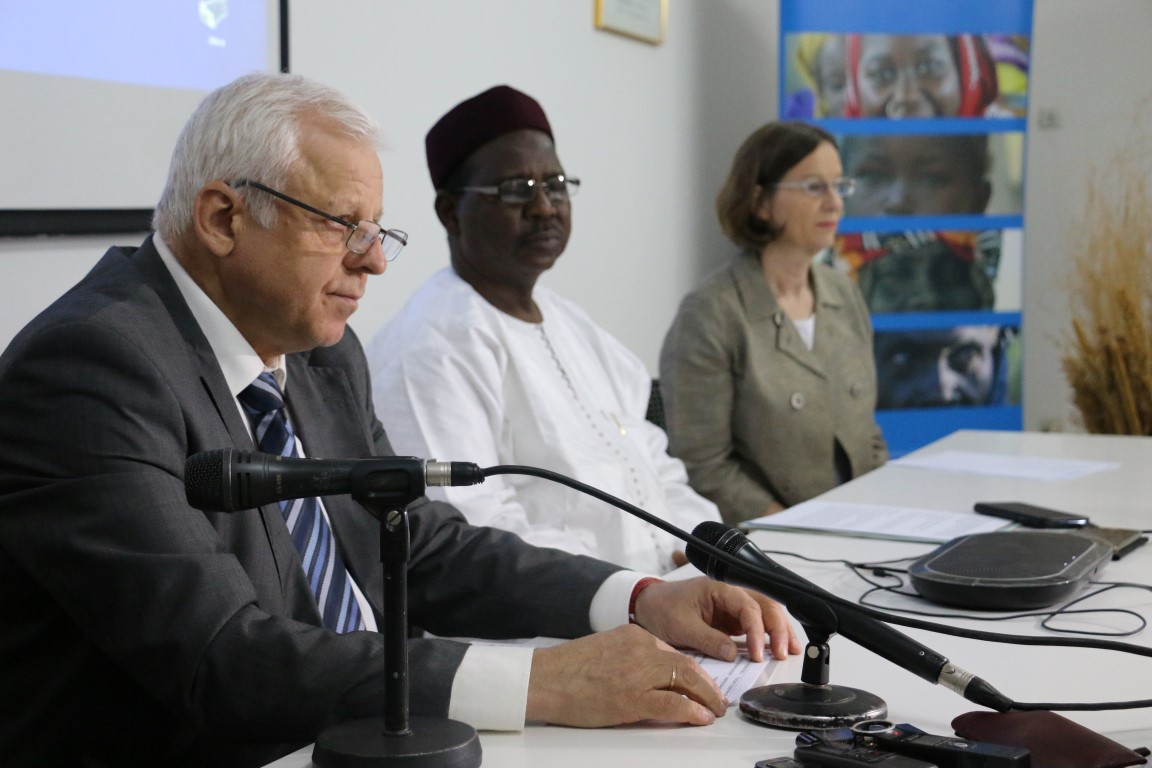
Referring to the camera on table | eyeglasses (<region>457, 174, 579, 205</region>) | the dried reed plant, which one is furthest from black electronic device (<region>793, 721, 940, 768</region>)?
→ the dried reed plant

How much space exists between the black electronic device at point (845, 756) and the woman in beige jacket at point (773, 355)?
81.2 inches

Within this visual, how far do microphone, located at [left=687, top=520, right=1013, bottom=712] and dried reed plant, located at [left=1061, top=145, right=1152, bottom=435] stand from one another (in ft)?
10.6

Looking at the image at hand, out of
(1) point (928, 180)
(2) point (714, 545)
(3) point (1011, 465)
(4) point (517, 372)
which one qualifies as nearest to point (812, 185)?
(3) point (1011, 465)

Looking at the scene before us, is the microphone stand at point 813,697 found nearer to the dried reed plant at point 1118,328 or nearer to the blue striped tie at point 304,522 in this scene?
the blue striped tie at point 304,522

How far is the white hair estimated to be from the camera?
4.93 feet

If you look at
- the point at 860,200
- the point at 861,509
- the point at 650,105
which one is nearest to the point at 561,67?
the point at 650,105

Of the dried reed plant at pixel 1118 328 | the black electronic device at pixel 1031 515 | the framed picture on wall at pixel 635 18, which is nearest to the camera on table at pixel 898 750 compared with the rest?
the black electronic device at pixel 1031 515

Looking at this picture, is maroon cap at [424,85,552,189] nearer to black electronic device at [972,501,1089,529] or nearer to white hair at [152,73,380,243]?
white hair at [152,73,380,243]

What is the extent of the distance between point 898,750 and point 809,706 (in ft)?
0.49

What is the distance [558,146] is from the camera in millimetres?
4160

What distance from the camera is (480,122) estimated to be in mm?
2520

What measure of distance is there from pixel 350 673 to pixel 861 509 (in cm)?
128

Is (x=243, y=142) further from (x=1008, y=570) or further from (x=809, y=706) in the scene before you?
(x=1008, y=570)

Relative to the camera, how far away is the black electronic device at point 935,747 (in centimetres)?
101
